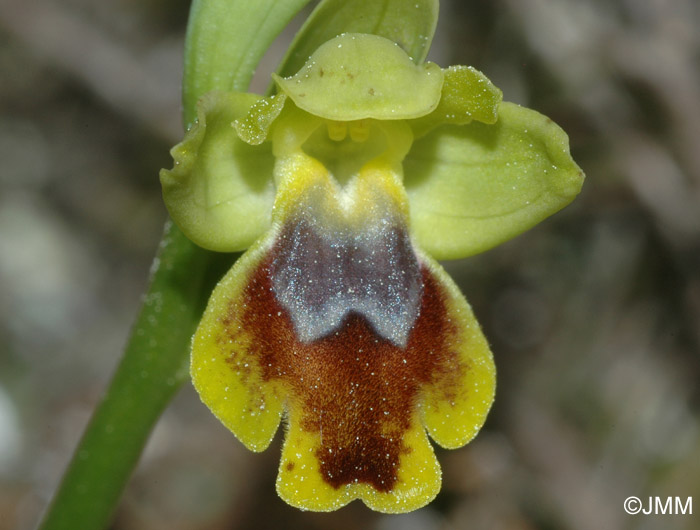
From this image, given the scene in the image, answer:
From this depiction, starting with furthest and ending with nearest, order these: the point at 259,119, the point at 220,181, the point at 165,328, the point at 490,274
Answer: the point at 490,274 < the point at 165,328 < the point at 220,181 < the point at 259,119

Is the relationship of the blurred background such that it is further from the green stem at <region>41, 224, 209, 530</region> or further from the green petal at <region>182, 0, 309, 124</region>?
the green petal at <region>182, 0, 309, 124</region>

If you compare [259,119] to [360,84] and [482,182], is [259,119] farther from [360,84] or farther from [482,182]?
[482,182]

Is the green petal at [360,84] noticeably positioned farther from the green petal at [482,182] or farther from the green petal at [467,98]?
the green petal at [482,182]

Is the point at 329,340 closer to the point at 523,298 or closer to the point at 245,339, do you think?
the point at 245,339

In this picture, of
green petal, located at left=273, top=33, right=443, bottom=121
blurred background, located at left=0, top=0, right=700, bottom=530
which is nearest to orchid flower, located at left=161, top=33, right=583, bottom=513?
green petal, located at left=273, top=33, right=443, bottom=121

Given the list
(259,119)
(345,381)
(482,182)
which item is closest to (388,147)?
(482,182)

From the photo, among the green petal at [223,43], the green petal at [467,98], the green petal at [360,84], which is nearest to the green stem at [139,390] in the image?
the green petal at [223,43]
